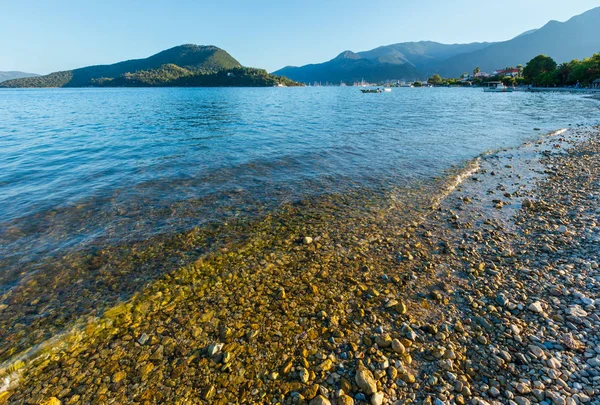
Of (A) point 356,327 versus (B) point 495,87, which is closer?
(A) point 356,327

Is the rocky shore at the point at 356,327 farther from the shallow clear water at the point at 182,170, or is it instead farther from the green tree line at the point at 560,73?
the green tree line at the point at 560,73

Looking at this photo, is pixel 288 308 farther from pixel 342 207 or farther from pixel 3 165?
pixel 3 165

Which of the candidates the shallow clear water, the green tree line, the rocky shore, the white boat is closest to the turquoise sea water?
the shallow clear water

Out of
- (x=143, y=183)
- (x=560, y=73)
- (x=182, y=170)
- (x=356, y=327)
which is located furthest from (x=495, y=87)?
(x=356, y=327)

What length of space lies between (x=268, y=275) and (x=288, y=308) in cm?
168

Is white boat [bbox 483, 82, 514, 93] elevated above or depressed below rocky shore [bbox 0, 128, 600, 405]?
above

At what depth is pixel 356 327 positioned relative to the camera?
254 inches

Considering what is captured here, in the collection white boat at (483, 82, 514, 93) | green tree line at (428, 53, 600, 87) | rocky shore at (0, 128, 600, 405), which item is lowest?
rocky shore at (0, 128, 600, 405)

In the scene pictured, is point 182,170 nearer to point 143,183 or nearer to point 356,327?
point 143,183

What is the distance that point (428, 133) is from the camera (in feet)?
109

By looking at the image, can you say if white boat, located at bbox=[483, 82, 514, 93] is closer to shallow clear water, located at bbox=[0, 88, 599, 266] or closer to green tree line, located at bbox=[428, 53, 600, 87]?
green tree line, located at bbox=[428, 53, 600, 87]

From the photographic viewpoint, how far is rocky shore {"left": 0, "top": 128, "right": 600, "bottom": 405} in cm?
507

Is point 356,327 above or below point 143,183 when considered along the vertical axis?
below

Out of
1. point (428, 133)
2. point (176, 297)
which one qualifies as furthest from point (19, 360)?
point (428, 133)
